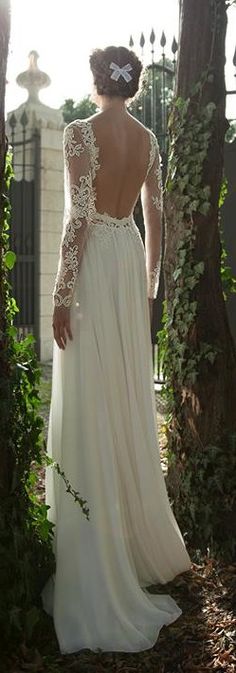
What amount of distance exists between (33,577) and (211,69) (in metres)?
2.40

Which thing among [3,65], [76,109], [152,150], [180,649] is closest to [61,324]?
[152,150]

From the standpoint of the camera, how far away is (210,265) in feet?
13.0

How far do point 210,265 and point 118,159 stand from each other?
95cm

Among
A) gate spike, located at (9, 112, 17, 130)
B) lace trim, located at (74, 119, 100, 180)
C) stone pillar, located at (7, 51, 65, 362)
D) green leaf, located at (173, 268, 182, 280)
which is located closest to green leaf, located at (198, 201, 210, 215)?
green leaf, located at (173, 268, 182, 280)

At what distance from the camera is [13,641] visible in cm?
288

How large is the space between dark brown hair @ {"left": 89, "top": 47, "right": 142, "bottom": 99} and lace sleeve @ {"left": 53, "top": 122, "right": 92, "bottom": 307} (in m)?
0.25

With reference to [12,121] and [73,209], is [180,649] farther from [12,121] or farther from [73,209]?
A: [12,121]

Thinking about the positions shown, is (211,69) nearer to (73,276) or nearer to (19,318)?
(73,276)

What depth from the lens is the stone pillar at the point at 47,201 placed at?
33.3 ft

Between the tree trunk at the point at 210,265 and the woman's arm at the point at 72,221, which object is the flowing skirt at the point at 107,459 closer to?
the woman's arm at the point at 72,221

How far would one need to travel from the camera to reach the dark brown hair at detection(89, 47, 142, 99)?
3162mm

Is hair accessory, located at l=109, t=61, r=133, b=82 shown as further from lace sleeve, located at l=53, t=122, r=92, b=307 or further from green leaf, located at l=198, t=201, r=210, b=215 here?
green leaf, located at l=198, t=201, r=210, b=215

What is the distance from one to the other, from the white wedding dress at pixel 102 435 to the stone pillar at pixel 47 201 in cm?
681

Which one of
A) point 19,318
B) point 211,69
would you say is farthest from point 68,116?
point 211,69
